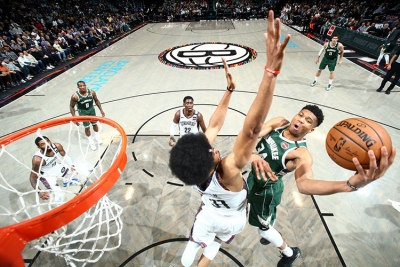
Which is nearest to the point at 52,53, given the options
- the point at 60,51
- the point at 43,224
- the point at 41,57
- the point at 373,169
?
the point at 60,51

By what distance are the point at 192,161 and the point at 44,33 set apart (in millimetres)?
15261

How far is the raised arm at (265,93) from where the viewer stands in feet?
3.81

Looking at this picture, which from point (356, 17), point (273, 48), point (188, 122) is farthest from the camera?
point (356, 17)

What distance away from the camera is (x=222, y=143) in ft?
15.6

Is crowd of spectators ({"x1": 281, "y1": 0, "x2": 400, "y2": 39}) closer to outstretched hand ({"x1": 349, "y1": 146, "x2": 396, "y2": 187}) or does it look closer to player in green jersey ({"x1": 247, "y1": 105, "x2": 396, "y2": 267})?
player in green jersey ({"x1": 247, "y1": 105, "x2": 396, "y2": 267})

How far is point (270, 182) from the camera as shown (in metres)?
2.37

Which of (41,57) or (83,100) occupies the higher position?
(83,100)

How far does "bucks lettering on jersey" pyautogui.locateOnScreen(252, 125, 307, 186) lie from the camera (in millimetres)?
2277

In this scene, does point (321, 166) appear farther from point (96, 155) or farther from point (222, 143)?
point (96, 155)

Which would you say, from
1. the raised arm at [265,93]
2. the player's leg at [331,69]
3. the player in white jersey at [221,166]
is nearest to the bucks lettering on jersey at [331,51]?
the player's leg at [331,69]

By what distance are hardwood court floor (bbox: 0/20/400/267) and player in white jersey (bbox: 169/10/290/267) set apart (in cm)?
97

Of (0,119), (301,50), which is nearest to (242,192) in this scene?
(0,119)

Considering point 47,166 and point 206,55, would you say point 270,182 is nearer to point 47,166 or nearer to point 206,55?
point 47,166

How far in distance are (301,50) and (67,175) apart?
38.1 ft
